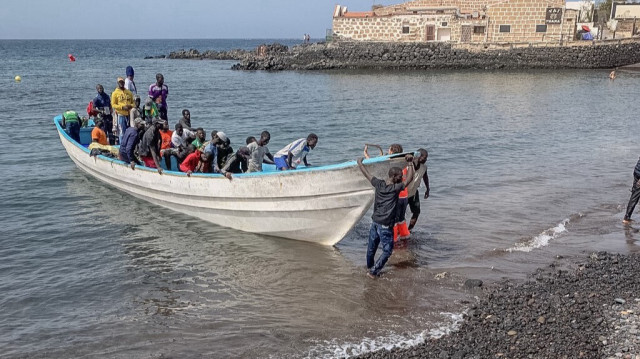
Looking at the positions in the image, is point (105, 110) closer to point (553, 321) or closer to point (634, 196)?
point (553, 321)

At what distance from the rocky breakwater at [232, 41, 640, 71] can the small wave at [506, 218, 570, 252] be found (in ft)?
153

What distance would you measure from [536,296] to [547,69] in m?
51.6

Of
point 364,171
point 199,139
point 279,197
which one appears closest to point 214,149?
point 199,139

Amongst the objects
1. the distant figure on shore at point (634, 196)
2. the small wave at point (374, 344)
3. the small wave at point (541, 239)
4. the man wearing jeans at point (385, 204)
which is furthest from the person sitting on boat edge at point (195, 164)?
the distant figure on shore at point (634, 196)

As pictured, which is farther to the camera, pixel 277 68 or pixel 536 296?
pixel 277 68

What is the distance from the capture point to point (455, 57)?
185 ft

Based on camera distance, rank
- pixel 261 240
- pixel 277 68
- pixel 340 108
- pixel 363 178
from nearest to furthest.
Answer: pixel 363 178, pixel 261 240, pixel 340 108, pixel 277 68

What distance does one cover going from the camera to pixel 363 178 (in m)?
8.73

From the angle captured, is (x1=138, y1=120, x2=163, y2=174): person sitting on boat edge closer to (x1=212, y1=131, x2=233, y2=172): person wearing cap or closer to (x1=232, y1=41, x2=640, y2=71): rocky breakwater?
(x1=212, y1=131, x2=233, y2=172): person wearing cap

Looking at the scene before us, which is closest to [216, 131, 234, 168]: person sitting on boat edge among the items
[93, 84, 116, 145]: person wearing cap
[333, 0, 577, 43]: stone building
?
[93, 84, 116, 145]: person wearing cap

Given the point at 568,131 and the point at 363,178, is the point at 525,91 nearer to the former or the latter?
the point at 568,131

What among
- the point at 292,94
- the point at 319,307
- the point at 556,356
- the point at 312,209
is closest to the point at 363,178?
the point at 312,209

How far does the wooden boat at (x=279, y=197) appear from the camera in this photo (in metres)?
8.98

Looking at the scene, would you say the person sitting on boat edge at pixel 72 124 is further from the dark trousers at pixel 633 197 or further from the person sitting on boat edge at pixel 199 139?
the dark trousers at pixel 633 197
